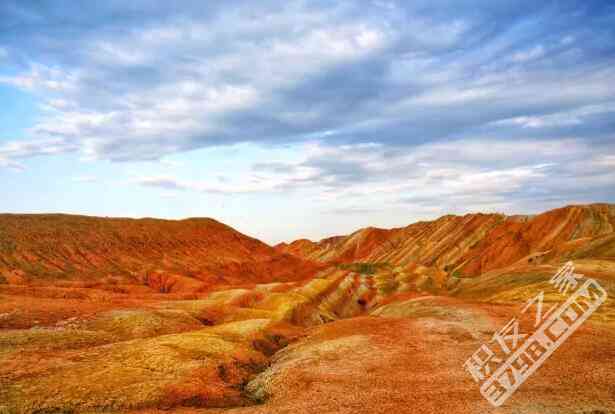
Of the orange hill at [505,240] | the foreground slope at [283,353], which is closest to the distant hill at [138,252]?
the foreground slope at [283,353]

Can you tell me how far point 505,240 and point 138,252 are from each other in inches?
4121

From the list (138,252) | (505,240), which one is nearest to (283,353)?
(138,252)

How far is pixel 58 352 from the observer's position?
30.9 metres

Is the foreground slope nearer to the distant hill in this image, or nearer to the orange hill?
the orange hill

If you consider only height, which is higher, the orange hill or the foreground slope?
the orange hill

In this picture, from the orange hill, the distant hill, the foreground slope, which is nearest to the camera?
the foreground slope

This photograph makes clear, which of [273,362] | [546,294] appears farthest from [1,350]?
[546,294]

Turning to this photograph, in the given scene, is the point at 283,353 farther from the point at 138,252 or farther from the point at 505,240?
the point at 505,240

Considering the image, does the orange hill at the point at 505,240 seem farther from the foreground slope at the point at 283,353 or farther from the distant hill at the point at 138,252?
the distant hill at the point at 138,252

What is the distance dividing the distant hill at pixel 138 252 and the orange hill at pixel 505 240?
140 feet

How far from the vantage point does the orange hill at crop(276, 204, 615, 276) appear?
91656mm

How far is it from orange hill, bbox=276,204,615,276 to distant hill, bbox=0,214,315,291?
140 ft

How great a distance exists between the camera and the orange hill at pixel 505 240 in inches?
3609

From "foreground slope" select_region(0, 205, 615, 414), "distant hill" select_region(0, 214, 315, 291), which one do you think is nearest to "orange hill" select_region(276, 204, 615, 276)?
"foreground slope" select_region(0, 205, 615, 414)
